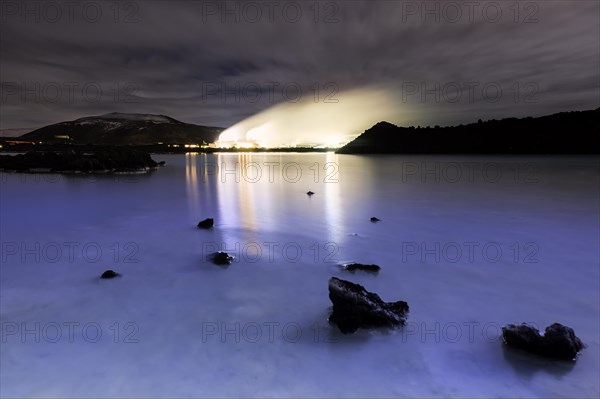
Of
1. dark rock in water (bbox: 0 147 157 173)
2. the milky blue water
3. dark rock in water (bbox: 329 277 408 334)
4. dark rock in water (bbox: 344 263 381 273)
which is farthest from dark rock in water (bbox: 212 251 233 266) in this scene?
dark rock in water (bbox: 0 147 157 173)

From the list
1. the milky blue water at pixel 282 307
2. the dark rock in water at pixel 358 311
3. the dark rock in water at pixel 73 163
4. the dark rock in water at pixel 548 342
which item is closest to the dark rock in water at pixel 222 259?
the milky blue water at pixel 282 307

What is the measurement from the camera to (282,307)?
20.9ft

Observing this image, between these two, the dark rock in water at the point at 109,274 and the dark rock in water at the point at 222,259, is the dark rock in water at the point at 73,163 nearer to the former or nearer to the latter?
→ the dark rock in water at the point at 109,274

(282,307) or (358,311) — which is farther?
(282,307)

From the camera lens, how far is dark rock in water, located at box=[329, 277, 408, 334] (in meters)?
5.32

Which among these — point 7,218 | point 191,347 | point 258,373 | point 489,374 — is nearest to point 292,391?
point 258,373

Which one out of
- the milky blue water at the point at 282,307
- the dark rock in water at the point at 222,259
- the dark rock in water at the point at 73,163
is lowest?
the milky blue water at the point at 282,307

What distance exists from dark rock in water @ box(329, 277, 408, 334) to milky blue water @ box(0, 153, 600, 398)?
0.20 m

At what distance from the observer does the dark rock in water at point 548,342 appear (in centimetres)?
451

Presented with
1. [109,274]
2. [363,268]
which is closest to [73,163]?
[109,274]

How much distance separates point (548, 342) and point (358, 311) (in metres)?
2.58

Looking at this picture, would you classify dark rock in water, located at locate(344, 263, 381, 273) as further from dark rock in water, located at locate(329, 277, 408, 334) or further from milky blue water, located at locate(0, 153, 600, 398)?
dark rock in water, located at locate(329, 277, 408, 334)

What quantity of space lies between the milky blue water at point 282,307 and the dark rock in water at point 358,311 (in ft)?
0.65

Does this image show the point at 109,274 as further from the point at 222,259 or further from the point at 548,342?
the point at 548,342
